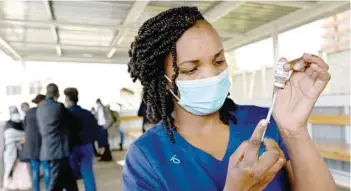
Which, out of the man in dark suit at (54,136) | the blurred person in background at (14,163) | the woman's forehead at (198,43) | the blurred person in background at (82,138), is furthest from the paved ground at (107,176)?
the woman's forehead at (198,43)

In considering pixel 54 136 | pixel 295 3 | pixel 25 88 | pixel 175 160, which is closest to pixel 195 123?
pixel 175 160

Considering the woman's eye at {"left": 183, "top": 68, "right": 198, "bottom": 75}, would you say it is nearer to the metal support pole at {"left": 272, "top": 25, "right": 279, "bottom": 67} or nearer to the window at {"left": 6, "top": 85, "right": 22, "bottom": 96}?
the metal support pole at {"left": 272, "top": 25, "right": 279, "bottom": 67}

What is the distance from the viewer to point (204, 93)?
1.13m

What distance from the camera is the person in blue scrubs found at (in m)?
0.85

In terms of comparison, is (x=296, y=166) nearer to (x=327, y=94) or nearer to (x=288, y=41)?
(x=327, y=94)

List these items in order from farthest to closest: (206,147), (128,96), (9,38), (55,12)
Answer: (128,96) → (9,38) → (55,12) → (206,147)

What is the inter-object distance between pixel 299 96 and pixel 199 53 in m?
0.32

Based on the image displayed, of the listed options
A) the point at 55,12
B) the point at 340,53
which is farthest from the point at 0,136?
the point at 340,53

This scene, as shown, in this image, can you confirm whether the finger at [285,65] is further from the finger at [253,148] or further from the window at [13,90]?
the window at [13,90]

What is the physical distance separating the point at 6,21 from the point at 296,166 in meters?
7.63

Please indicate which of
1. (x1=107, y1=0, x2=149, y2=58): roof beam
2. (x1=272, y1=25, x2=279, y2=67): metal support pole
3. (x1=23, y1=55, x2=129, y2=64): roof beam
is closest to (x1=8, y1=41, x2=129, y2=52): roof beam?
(x1=23, y1=55, x2=129, y2=64): roof beam

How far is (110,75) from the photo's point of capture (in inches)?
459

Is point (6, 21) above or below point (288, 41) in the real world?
above

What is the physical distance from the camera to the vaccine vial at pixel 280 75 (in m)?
0.87
